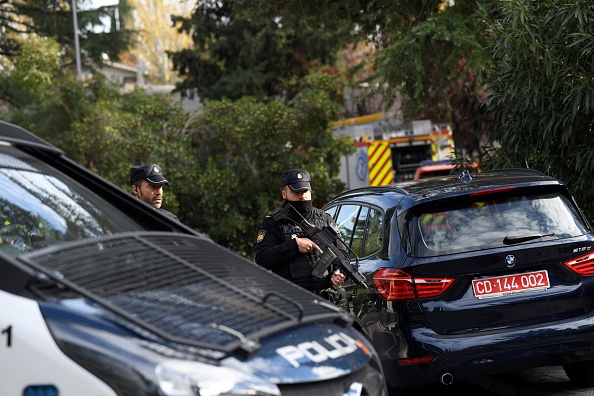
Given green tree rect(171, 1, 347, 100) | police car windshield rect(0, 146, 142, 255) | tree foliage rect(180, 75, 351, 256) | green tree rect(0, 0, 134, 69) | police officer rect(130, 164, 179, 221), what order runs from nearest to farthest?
1. police car windshield rect(0, 146, 142, 255)
2. police officer rect(130, 164, 179, 221)
3. tree foliage rect(180, 75, 351, 256)
4. green tree rect(171, 1, 347, 100)
5. green tree rect(0, 0, 134, 69)

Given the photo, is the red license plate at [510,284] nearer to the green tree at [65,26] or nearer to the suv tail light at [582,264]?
the suv tail light at [582,264]

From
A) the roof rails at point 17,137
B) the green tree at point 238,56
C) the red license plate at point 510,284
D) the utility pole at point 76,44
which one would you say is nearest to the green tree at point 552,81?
the red license plate at point 510,284

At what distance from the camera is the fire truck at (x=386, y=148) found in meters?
26.7

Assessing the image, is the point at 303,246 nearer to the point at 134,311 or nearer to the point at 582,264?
the point at 582,264

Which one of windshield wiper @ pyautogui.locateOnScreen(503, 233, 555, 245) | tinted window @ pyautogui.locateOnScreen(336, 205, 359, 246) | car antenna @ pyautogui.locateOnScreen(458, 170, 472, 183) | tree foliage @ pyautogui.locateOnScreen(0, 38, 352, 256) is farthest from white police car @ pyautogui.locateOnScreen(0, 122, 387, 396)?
tree foliage @ pyautogui.locateOnScreen(0, 38, 352, 256)

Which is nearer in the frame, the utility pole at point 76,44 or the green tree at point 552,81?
the green tree at point 552,81

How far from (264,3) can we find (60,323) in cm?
1271

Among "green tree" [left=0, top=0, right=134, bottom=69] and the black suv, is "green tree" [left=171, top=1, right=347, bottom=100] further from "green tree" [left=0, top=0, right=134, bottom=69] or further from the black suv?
the black suv

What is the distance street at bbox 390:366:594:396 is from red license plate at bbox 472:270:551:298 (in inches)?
39.3

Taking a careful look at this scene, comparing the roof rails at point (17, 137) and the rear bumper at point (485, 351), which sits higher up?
the roof rails at point (17, 137)

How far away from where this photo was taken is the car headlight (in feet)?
9.53

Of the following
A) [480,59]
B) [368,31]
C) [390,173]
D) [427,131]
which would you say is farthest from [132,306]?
[427,131]

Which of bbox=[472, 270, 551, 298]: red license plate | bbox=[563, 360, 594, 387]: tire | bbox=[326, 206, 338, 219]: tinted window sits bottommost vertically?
bbox=[563, 360, 594, 387]: tire

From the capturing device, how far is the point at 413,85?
14.9 meters
